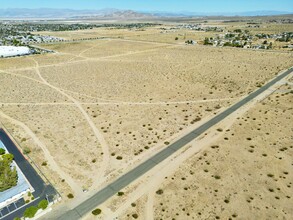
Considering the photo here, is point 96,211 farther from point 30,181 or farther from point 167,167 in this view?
point 167,167

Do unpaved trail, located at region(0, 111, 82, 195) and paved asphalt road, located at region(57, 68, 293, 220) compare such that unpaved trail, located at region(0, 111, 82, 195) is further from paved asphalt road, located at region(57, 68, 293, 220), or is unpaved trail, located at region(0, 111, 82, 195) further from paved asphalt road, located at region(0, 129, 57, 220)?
paved asphalt road, located at region(57, 68, 293, 220)

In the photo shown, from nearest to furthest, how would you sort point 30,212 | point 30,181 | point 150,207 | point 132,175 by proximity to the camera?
point 30,212 → point 150,207 → point 30,181 → point 132,175

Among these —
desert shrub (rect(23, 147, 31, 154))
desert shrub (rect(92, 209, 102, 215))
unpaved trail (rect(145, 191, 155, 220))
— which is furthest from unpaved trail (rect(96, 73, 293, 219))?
desert shrub (rect(23, 147, 31, 154))

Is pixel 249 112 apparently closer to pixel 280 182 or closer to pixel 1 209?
pixel 280 182

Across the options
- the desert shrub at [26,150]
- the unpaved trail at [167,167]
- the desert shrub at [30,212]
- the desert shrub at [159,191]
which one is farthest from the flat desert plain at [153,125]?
the desert shrub at [30,212]

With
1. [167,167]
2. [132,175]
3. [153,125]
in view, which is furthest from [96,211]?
[153,125]
